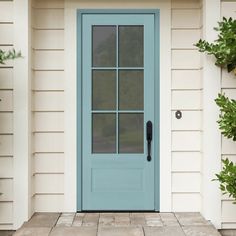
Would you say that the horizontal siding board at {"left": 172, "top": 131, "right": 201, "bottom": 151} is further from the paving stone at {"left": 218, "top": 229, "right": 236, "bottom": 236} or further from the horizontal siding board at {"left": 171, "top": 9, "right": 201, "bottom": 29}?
the horizontal siding board at {"left": 171, "top": 9, "right": 201, "bottom": 29}

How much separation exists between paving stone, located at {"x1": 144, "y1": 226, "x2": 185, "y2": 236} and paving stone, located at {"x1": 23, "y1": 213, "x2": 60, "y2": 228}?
859mm

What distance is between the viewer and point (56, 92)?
4809mm

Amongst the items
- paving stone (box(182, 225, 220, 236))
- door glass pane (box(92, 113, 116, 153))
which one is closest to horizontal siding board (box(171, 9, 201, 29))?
door glass pane (box(92, 113, 116, 153))

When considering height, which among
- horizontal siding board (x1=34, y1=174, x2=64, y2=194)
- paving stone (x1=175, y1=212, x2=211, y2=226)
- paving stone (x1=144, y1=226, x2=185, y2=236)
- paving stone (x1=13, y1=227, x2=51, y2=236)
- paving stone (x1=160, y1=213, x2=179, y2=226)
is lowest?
paving stone (x1=13, y1=227, x2=51, y2=236)

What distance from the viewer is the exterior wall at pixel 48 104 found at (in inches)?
189

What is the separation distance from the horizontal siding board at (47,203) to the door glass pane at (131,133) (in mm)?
794

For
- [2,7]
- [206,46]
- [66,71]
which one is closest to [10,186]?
[66,71]

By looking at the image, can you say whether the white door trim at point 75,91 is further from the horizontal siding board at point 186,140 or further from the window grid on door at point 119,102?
the window grid on door at point 119,102

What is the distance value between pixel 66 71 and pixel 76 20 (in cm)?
51

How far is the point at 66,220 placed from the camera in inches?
177

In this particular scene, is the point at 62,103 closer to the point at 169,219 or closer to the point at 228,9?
the point at 169,219

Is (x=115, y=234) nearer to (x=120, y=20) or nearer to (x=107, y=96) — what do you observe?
(x=107, y=96)

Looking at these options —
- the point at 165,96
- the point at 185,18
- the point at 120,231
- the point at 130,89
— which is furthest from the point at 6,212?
the point at 185,18

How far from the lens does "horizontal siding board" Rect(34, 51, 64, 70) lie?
4797 mm
